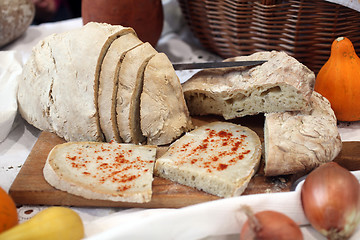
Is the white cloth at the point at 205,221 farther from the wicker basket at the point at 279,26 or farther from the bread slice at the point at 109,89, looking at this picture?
the wicker basket at the point at 279,26

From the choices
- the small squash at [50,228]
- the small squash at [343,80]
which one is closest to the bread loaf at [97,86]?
the small squash at [50,228]

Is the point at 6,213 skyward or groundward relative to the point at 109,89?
groundward

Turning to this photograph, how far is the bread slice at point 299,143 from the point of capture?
5.84 feet

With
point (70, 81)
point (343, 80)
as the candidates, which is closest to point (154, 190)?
point (70, 81)

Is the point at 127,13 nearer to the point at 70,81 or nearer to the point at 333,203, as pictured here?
the point at 70,81

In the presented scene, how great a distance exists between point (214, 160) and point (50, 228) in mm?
778

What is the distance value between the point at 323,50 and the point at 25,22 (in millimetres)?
2184

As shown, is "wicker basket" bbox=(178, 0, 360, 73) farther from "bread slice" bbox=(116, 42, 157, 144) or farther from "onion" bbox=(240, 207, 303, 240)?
"onion" bbox=(240, 207, 303, 240)

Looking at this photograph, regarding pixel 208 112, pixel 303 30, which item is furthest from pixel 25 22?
pixel 303 30

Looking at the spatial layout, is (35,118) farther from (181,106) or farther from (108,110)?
(181,106)

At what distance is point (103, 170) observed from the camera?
1782 millimetres

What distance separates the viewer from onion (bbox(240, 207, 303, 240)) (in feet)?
4.33

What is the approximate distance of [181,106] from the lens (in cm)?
212

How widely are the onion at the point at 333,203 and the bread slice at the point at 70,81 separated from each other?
3.46 feet
